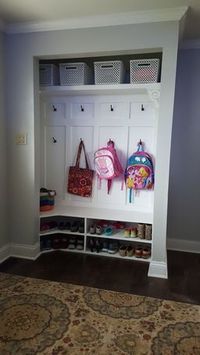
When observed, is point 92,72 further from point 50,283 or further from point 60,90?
point 50,283

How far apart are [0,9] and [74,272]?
2.44 meters

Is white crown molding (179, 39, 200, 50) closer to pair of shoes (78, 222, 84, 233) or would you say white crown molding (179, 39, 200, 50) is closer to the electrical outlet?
the electrical outlet

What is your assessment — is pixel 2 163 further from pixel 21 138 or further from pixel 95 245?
pixel 95 245

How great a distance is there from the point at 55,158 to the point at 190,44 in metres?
1.94

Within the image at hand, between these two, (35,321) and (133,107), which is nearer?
(35,321)

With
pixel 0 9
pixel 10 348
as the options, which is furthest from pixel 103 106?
pixel 10 348

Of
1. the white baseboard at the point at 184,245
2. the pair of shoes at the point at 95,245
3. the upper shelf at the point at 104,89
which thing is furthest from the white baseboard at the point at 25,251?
the upper shelf at the point at 104,89

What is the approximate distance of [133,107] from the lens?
2902 mm

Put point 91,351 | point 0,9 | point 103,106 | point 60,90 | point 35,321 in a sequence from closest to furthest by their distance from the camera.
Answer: point 91,351, point 35,321, point 0,9, point 60,90, point 103,106

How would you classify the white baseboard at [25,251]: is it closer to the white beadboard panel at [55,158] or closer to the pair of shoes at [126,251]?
the white beadboard panel at [55,158]

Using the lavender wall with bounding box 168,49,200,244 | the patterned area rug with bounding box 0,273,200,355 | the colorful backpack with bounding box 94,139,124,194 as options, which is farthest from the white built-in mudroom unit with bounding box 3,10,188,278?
the patterned area rug with bounding box 0,273,200,355

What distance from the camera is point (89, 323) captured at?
5.98 ft

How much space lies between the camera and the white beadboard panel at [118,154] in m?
2.99

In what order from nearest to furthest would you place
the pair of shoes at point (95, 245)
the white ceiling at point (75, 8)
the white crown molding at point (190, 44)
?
1. the white ceiling at point (75, 8)
2. the white crown molding at point (190, 44)
3. the pair of shoes at point (95, 245)
